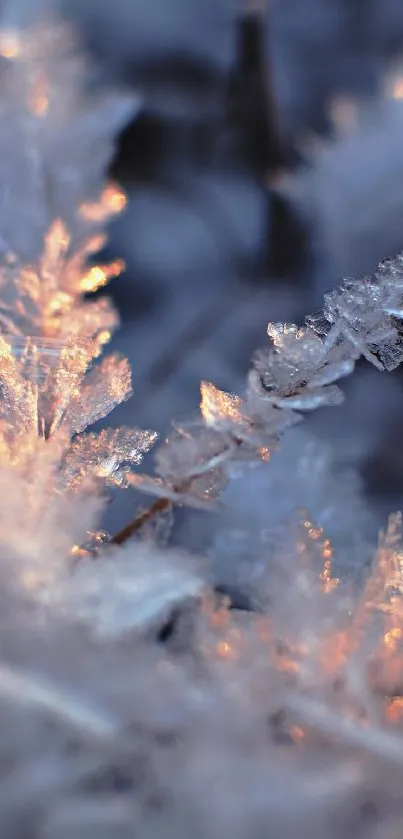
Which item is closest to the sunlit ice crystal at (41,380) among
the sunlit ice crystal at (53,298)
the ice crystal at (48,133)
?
the sunlit ice crystal at (53,298)

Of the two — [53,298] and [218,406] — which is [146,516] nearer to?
[218,406]

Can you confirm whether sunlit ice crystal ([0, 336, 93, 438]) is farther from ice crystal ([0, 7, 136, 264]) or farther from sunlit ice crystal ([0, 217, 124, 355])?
ice crystal ([0, 7, 136, 264])

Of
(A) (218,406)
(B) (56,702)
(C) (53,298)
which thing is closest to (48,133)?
(C) (53,298)

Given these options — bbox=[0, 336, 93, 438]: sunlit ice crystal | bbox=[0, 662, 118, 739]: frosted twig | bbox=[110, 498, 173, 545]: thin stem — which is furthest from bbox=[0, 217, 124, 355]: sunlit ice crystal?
bbox=[0, 662, 118, 739]: frosted twig

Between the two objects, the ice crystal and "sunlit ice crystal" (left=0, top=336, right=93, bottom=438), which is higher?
the ice crystal

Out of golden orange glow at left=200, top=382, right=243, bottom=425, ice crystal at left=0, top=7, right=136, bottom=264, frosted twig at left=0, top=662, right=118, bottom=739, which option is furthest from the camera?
ice crystal at left=0, top=7, right=136, bottom=264

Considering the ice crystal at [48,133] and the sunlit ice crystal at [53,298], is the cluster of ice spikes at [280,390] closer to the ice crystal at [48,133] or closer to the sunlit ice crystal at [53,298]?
the sunlit ice crystal at [53,298]

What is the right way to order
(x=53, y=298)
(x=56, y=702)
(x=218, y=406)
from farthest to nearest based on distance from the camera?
1. (x=53, y=298)
2. (x=218, y=406)
3. (x=56, y=702)

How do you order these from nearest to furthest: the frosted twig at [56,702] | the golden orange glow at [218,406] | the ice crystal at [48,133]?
1. the frosted twig at [56,702]
2. the golden orange glow at [218,406]
3. the ice crystal at [48,133]

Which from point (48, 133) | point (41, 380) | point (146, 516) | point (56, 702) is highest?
point (48, 133)

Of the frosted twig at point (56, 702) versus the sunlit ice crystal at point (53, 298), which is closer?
the frosted twig at point (56, 702)

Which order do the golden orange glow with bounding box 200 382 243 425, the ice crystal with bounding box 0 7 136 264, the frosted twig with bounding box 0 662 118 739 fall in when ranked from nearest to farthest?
the frosted twig with bounding box 0 662 118 739
the golden orange glow with bounding box 200 382 243 425
the ice crystal with bounding box 0 7 136 264

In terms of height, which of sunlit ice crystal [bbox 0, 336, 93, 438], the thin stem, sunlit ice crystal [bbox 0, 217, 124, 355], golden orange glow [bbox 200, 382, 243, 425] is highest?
sunlit ice crystal [bbox 0, 217, 124, 355]
